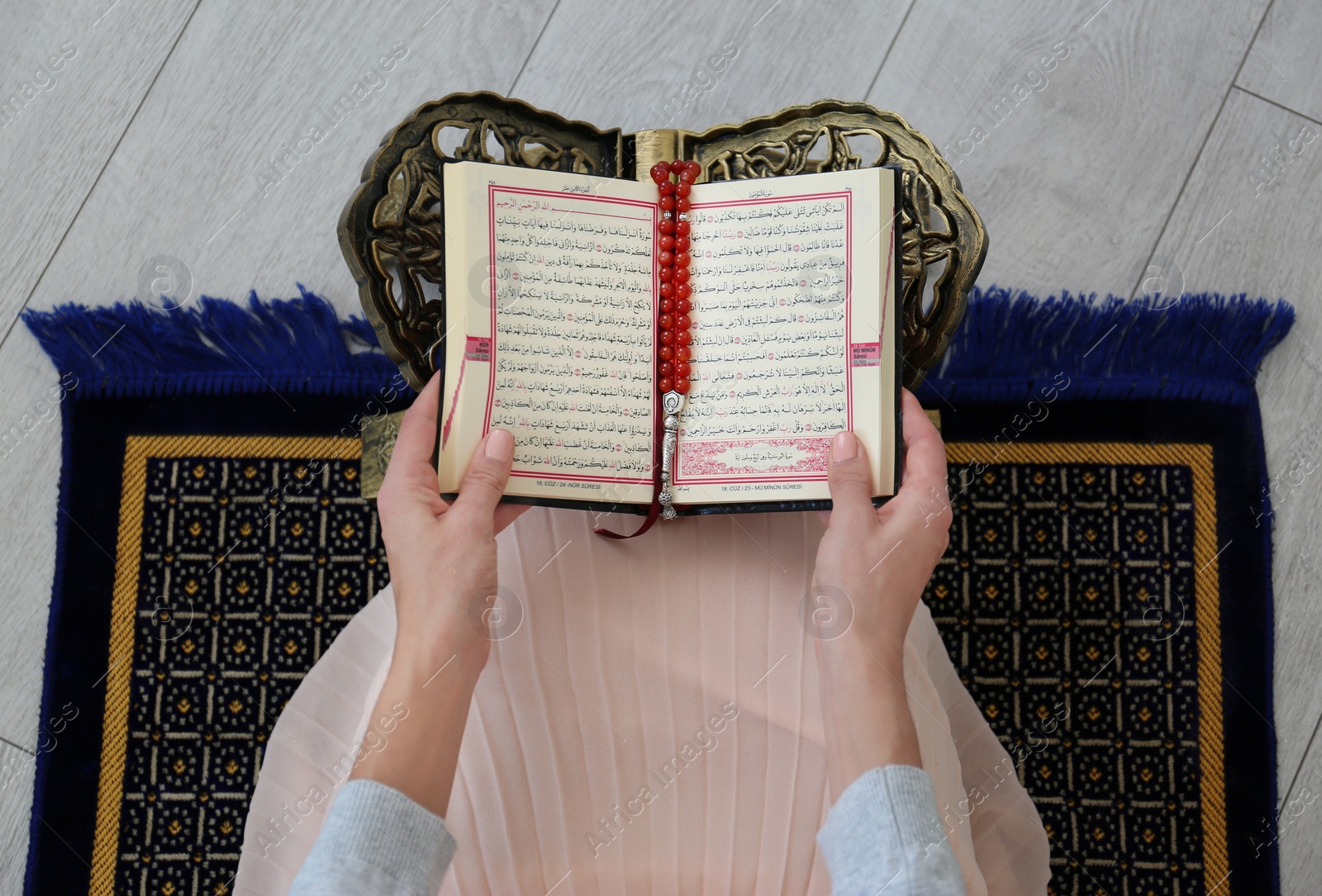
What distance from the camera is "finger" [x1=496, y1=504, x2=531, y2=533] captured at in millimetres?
744

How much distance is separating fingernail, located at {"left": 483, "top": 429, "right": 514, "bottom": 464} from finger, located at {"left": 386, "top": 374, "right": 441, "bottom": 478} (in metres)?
0.06

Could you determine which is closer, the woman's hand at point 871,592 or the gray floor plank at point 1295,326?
the woman's hand at point 871,592

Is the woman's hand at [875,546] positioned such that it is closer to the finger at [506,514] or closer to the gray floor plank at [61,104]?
the finger at [506,514]

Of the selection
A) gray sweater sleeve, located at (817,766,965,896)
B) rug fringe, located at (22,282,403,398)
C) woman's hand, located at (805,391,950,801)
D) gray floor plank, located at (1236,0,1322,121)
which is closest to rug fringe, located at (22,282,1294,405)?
rug fringe, located at (22,282,403,398)

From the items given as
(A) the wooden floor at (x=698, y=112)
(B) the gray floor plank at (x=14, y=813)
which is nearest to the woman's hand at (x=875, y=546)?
(A) the wooden floor at (x=698, y=112)

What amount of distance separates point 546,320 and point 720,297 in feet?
0.48

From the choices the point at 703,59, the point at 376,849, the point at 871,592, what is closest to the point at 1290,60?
the point at 703,59

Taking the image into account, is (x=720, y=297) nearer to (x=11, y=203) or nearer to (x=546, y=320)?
(x=546, y=320)

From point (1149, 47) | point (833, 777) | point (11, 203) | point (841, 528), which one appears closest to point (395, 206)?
point (841, 528)

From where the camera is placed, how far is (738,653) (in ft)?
2.50

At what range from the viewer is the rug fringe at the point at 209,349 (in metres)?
1.10

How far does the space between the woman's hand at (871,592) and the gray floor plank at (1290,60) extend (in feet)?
2.78

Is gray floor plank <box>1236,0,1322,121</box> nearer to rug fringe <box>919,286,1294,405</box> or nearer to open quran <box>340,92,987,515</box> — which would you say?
rug fringe <box>919,286,1294,405</box>

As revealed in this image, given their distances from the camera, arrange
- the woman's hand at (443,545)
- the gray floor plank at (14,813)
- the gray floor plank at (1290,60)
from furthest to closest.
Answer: the gray floor plank at (1290,60) < the gray floor plank at (14,813) < the woman's hand at (443,545)
